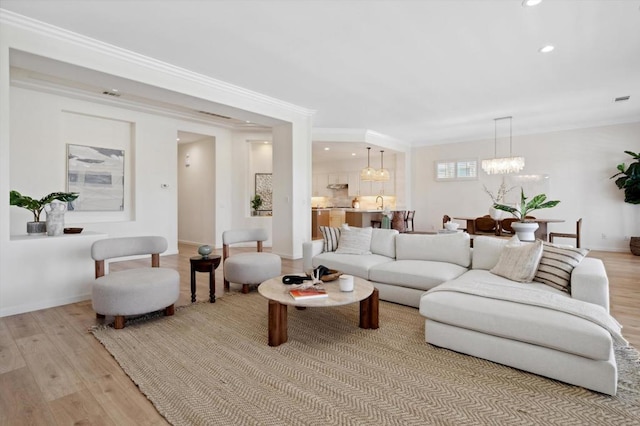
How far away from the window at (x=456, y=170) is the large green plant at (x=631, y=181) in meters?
3.00

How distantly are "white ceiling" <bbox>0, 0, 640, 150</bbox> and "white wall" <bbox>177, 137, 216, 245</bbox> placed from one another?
3383mm

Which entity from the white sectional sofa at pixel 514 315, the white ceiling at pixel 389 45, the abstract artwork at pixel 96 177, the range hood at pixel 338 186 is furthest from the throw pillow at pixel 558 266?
the range hood at pixel 338 186

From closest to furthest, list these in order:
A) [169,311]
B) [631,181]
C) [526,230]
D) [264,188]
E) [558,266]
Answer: [558,266] < [169,311] < [526,230] < [631,181] < [264,188]

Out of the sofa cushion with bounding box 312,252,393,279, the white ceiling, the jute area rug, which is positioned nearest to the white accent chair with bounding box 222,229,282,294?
the sofa cushion with bounding box 312,252,393,279

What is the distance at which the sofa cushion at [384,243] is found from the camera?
4.33m

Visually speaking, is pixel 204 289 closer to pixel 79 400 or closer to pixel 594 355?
pixel 79 400

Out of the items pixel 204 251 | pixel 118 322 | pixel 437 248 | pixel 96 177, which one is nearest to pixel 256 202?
pixel 96 177

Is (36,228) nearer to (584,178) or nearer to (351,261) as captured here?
(351,261)

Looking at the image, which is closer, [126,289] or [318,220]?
[126,289]

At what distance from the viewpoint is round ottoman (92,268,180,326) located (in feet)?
9.59

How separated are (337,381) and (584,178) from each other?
830cm

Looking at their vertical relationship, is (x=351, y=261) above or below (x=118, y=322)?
above

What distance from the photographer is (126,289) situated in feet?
9.62

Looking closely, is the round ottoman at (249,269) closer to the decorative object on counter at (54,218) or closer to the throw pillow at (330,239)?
the throw pillow at (330,239)
